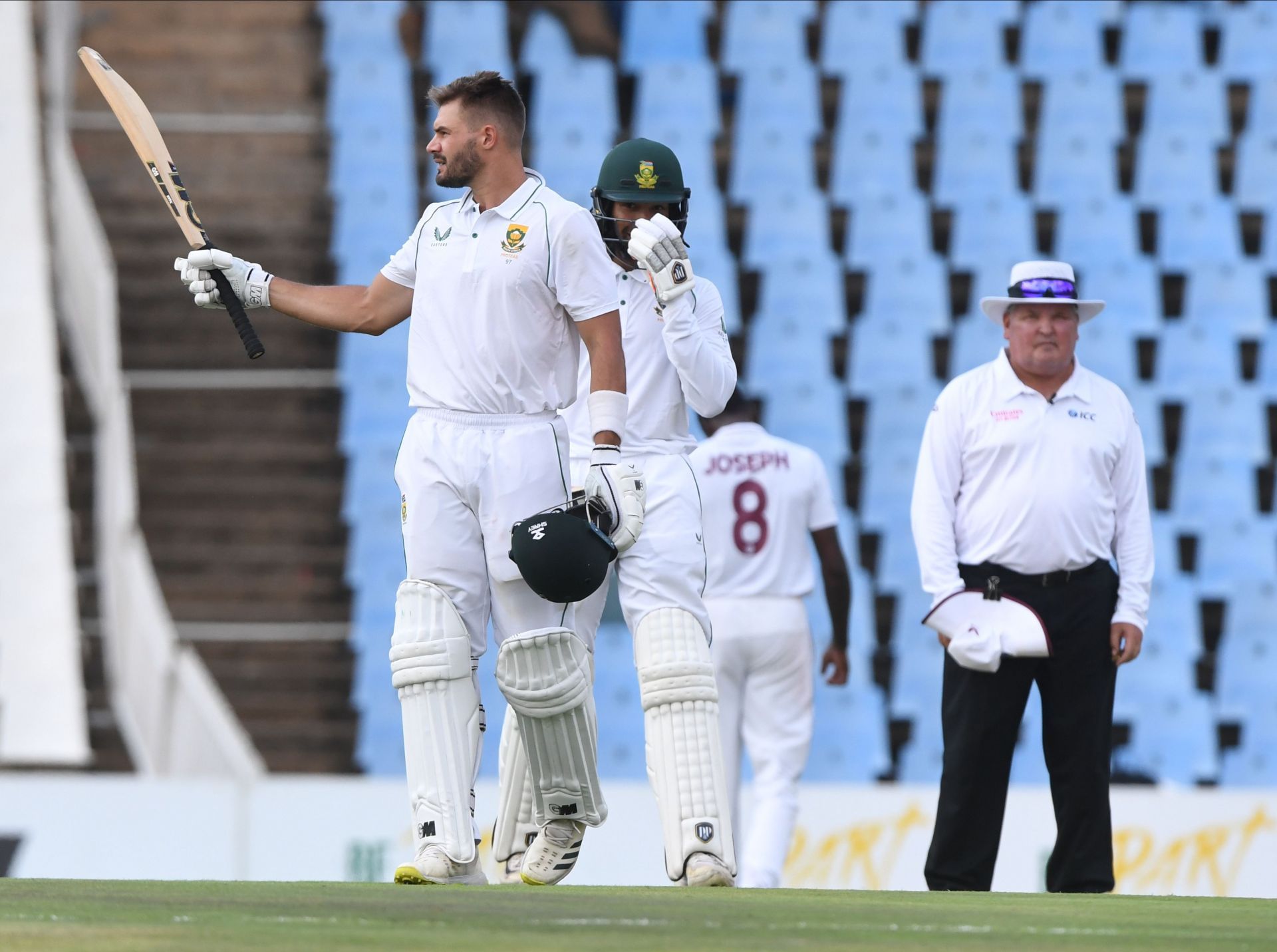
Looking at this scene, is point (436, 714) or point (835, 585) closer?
point (436, 714)

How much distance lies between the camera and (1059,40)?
537 inches

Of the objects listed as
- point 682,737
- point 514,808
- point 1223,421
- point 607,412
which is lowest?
point 514,808

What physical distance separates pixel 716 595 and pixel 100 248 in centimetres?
484

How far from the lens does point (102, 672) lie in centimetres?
1031

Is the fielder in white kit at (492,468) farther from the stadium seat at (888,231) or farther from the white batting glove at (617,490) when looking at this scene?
the stadium seat at (888,231)

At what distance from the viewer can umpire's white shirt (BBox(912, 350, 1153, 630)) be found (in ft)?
17.5

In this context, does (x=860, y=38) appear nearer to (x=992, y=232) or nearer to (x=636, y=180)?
(x=992, y=232)

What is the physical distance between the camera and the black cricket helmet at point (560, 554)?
13.5 feet

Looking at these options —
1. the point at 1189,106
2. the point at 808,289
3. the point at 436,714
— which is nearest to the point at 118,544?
the point at 808,289

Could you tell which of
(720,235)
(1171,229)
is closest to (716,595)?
(720,235)

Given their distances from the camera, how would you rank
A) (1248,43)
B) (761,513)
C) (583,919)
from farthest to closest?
(1248,43), (761,513), (583,919)

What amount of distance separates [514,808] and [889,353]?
773 cm

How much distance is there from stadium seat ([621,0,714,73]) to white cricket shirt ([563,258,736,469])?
8.69m

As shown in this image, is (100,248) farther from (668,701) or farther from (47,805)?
(668,701)
